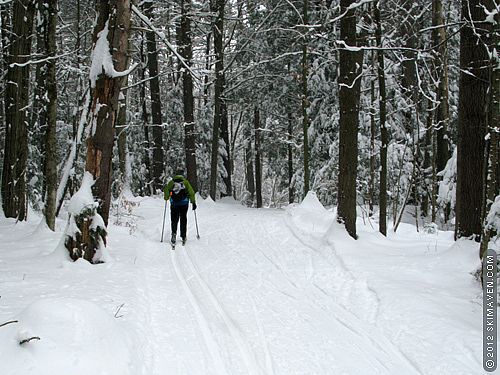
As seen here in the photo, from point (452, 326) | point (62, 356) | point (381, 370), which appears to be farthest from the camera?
point (452, 326)

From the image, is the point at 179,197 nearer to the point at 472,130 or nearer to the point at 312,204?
the point at 312,204

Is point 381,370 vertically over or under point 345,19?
under

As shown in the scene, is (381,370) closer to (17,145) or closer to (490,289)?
(490,289)

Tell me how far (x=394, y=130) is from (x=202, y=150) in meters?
14.2

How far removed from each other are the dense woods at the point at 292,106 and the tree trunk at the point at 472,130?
0.02 m

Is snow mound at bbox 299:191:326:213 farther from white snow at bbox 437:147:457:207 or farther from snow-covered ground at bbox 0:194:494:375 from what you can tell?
snow-covered ground at bbox 0:194:494:375

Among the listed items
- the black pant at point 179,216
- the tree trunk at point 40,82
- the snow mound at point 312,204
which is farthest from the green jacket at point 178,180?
the snow mound at point 312,204

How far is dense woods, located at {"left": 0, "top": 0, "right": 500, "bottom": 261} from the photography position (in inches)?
330

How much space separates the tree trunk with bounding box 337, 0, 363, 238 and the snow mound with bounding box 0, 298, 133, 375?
6.92 metres

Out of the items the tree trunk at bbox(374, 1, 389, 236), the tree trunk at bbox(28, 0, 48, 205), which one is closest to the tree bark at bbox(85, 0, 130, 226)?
the tree trunk at bbox(28, 0, 48, 205)

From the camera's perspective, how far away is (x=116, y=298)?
657 centimetres

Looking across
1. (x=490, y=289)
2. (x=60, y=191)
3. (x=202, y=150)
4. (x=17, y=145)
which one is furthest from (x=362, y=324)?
(x=202, y=150)

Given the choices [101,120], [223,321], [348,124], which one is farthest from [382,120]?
[223,321]

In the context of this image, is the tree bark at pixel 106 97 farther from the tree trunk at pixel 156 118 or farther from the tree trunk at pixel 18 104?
the tree trunk at pixel 156 118
